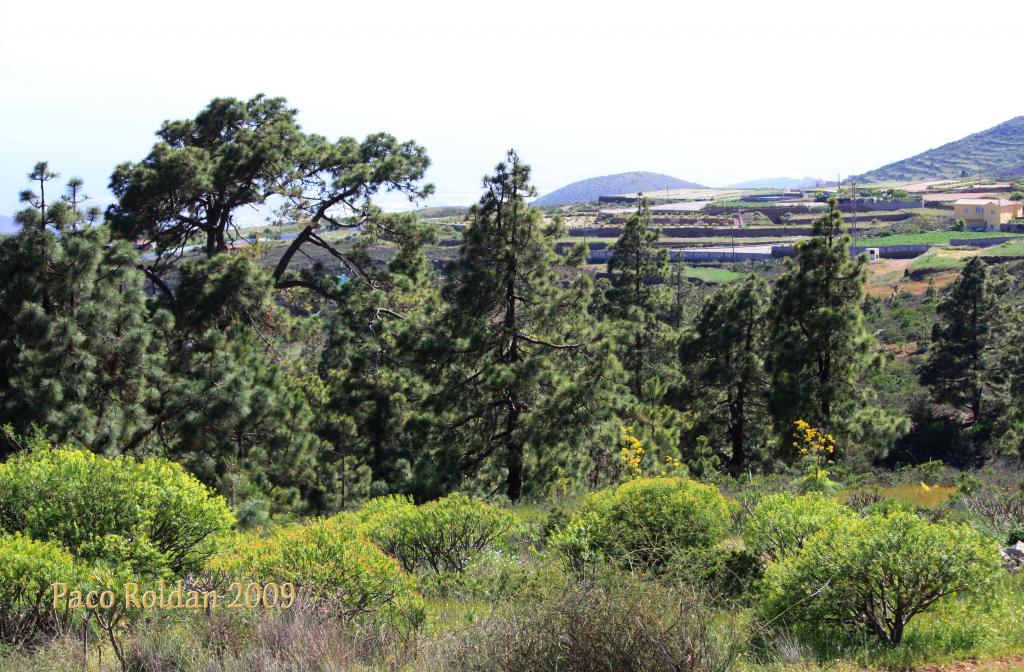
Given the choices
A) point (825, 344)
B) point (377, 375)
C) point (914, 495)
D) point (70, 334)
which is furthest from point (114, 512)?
point (825, 344)

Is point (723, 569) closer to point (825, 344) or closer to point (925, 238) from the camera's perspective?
point (825, 344)

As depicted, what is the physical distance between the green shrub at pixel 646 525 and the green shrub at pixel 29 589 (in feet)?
Answer: 11.5

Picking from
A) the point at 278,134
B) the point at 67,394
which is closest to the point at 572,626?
the point at 67,394

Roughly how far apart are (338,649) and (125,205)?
13792 mm

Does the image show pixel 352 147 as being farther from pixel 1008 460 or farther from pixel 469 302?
pixel 1008 460

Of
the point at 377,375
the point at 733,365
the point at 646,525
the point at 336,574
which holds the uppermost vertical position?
the point at 336,574

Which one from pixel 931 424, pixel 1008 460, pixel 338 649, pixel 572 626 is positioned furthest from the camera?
pixel 931 424

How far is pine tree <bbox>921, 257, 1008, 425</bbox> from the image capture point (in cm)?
2964

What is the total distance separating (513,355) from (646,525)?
7989mm

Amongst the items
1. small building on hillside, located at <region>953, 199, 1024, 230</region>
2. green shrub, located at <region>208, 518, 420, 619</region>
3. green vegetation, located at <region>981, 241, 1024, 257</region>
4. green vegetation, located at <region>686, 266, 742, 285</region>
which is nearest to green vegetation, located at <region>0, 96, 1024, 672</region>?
green shrub, located at <region>208, 518, 420, 619</region>

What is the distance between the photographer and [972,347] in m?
30.1

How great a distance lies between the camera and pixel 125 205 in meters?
16.1

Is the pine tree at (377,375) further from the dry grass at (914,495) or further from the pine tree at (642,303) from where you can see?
the pine tree at (642,303)

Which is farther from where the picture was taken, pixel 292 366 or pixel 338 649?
pixel 292 366
